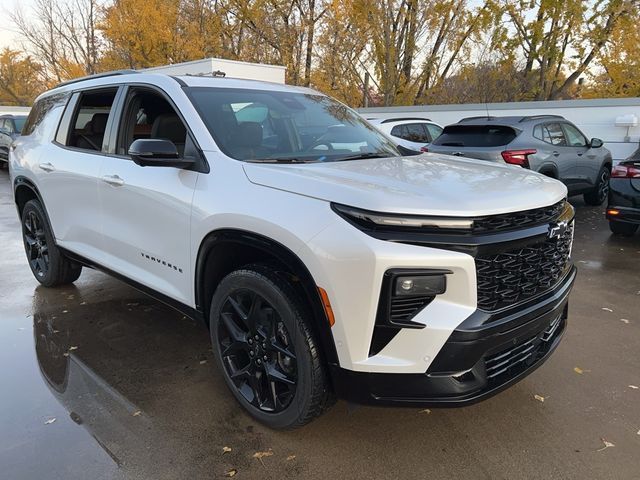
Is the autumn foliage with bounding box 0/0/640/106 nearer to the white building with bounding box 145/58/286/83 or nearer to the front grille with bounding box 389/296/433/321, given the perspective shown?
the white building with bounding box 145/58/286/83

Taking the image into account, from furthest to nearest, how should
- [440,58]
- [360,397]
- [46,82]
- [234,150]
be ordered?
[46,82], [440,58], [234,150], [360,397]

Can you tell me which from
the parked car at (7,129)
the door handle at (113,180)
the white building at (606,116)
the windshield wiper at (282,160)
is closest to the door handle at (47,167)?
the door handle at (113,180)

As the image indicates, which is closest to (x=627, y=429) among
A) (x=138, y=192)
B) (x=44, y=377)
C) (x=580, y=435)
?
(x=580, y=435)

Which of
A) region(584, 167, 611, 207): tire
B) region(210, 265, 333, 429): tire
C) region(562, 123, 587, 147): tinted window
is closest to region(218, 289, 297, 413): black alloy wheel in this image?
region(210, 265, 333, 429): tire

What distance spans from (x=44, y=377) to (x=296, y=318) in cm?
205

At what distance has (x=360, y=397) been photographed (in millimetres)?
2307

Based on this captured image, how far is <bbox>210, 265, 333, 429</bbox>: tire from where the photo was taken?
2.40 metres

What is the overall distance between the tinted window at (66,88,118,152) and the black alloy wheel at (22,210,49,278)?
41.6 inches

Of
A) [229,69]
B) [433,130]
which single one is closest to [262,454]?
[433,130]

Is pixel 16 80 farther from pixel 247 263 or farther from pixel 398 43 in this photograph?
pixel 247 263

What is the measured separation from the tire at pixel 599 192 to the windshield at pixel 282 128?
7.32m

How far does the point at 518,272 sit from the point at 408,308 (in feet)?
2.00

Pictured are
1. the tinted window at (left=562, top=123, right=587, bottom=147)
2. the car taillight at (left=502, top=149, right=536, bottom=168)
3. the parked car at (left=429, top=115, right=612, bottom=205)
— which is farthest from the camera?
the tinted window at (left=562, top=123, right=587, bottom=147)

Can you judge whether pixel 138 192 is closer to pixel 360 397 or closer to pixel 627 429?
pixel 360 397
